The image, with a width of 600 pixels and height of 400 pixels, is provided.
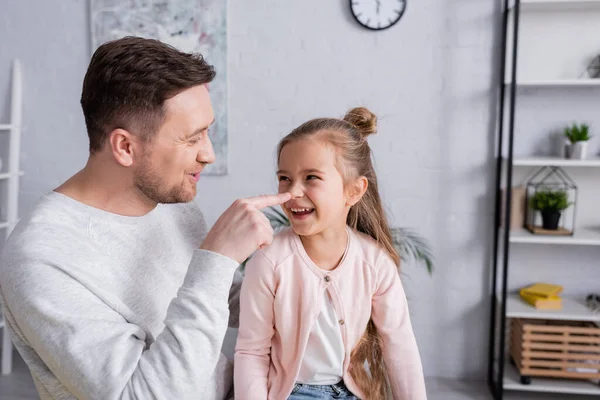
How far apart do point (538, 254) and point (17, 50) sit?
3.08 m

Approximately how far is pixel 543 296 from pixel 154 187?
2258mm

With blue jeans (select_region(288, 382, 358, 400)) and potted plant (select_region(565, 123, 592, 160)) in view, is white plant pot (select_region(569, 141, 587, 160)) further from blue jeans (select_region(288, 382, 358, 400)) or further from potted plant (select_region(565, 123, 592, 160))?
blue jeans (select_region(288, 382, 358, 400))

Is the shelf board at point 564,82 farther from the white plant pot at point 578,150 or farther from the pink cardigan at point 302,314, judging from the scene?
the pink cardigan at point 302,314

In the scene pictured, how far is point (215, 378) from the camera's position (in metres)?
1.33

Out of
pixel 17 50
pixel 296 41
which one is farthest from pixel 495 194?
pixel 17 50

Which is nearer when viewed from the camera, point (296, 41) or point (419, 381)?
point (419, 381)

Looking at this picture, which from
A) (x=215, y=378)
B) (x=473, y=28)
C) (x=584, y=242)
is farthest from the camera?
(x=473, y=28)

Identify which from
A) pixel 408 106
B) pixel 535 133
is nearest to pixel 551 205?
pixel 535 133

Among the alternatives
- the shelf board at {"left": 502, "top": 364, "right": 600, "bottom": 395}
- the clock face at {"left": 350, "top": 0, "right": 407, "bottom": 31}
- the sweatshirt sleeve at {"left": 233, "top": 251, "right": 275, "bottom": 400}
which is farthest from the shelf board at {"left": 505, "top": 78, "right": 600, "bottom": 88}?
the sweatshirt sleeve at {"left": 233, "top": 251, "right": 275, "bottom": 400}

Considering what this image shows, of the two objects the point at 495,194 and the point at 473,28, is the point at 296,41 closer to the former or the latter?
the point at 473,28

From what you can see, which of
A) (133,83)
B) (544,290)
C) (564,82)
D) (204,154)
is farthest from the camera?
(544,290)

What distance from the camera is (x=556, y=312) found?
9.13 feet

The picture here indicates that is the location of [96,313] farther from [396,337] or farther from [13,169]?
[13,169]

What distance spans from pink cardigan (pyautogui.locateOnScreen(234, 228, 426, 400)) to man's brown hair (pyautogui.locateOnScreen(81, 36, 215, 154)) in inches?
19.2
